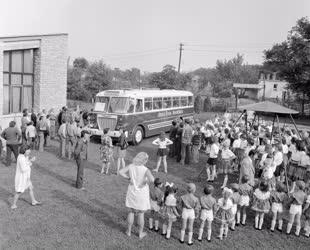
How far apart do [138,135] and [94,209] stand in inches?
368

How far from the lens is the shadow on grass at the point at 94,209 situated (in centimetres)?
769

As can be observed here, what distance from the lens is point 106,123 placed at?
1706cm

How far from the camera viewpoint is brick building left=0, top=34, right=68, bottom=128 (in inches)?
716

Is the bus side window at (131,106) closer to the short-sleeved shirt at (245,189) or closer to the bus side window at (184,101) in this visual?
the bus side window at (184,101)

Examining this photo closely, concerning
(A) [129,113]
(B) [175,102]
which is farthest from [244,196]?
(B) [175,102]

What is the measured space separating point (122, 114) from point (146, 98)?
89.1 inches

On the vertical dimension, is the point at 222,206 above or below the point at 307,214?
above

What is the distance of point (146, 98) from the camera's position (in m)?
18.4

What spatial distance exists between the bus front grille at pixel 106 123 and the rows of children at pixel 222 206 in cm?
952

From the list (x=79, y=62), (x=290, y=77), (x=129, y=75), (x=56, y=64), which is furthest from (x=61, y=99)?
A: (x=129, y=75)

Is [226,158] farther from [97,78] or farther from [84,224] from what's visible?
[97,78]

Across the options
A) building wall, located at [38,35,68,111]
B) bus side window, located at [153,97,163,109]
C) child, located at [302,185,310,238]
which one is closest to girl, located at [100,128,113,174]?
child, located at [302,185,310,238]

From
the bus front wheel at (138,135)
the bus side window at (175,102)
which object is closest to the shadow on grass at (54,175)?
the bus front wheel at (138,135)

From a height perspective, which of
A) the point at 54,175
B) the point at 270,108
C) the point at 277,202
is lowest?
the point at 54,175
